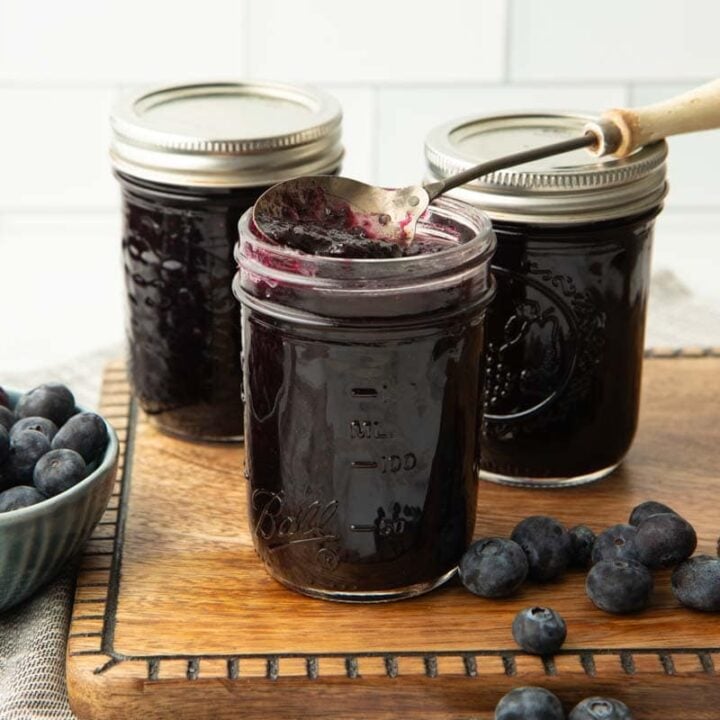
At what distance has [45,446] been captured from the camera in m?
1.22

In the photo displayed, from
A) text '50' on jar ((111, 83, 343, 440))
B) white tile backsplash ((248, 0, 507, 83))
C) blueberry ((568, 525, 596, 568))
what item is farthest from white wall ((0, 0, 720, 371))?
blueberry ((568, 525, 596, 568))

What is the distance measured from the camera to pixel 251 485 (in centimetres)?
118

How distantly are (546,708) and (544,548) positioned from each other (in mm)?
187

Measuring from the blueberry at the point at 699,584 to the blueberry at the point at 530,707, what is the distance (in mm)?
163

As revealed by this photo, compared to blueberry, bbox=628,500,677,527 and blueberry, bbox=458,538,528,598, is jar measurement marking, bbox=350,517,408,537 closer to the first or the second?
blueberry, bbox=458,538,528,598

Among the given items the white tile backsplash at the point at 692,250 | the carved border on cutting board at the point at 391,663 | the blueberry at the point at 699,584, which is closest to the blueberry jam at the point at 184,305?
the carved border on cutting board at the point at 391,663

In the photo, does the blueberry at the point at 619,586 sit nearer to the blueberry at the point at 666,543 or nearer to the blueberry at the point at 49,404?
Result: the blueberry at the point at 666,543

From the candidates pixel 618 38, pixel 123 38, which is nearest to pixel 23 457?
pixel 123 38

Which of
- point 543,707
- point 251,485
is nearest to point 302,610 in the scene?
point 251,485

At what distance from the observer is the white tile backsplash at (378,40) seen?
245 centimetres

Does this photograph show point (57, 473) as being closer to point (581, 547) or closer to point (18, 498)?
point (18, 498)

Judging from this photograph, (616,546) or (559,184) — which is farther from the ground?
(559,184)

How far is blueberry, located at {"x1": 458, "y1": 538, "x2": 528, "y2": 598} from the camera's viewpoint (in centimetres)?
116

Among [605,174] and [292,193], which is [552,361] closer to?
[605,174]
